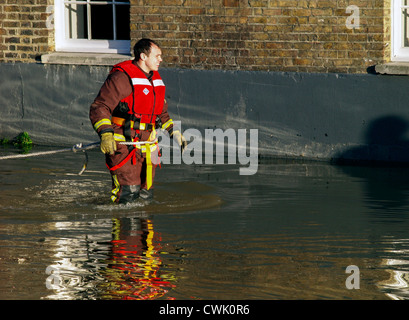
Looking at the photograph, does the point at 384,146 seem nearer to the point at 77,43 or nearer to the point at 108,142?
the point at 108,142

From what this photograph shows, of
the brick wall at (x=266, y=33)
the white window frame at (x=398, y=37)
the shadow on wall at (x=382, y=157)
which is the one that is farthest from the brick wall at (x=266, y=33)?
the shadow on wall at (x=382, y=157)

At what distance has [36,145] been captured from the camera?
12828 millimetres

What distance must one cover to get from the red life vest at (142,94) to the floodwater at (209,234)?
93 cm

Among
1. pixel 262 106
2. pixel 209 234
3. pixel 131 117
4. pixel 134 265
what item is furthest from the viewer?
pixel 262 106

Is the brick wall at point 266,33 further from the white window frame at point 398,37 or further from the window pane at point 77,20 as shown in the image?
the window pane at point 77,20

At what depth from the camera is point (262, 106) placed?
38.4 feet

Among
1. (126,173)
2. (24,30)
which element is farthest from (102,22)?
(126,173)

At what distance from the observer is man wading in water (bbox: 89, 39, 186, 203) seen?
8.63 meters

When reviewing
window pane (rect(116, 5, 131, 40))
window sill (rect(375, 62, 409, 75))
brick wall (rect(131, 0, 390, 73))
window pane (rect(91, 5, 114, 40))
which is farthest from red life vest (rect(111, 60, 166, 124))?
window pane (rect(91, 5, 114, 40))

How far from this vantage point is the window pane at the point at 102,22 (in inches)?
497

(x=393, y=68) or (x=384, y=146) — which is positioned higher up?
(x=393, y=68)

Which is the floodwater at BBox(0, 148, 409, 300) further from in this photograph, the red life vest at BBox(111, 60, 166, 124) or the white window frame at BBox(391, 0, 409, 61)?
the white window frame at BBox(391, 0, 409, 61)

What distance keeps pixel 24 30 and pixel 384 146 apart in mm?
4973

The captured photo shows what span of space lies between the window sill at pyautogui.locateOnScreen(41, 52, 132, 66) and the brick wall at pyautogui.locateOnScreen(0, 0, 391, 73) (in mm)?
382
